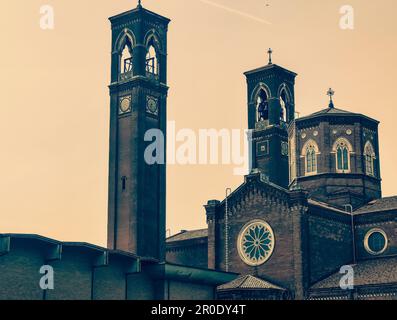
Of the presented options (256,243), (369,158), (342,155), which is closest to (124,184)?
(256,243)

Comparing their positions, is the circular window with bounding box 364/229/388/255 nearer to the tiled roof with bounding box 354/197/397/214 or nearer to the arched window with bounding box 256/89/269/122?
the tiled roof with bounding box 354/197/397/214

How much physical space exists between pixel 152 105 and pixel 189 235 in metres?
12.1

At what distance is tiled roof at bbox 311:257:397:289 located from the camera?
52781mm

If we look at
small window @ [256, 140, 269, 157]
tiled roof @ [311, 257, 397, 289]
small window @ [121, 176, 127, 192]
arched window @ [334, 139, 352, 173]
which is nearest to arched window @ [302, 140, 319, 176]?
arched window @ [334, 139, 352, 173]

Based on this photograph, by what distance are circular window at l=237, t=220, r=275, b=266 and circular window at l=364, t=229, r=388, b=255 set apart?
6748mm

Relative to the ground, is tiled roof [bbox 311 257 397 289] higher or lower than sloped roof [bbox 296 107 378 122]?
lower

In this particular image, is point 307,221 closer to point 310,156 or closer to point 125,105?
point 310,156

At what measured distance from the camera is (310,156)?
64375 millimetres

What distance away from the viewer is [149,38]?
59531 mm

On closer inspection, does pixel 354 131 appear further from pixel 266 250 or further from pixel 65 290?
pixel 65 290

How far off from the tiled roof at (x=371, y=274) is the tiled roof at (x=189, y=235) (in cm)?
1169

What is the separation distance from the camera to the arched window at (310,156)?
6396 centimetres

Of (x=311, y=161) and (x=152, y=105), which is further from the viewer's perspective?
(x=311, y=161)

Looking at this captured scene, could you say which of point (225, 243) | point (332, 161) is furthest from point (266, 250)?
point (332, 161)
